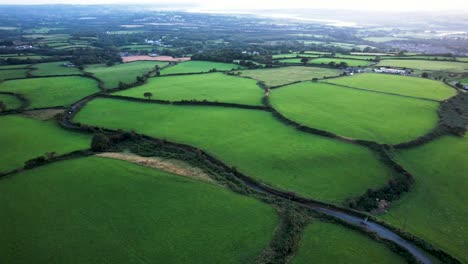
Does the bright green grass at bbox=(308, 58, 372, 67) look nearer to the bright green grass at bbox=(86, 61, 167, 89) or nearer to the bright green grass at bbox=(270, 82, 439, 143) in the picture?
the bright green grass at bbox=(270, 82, 439, 143)

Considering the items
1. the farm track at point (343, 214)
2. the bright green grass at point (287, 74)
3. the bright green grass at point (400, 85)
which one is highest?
the bright green grass at point (400, 85)

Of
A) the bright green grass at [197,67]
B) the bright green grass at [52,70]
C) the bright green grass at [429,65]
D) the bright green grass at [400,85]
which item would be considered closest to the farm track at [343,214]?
the bright green grass at [400,85]

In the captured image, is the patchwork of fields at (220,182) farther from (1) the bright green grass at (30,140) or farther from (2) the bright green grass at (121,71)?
(2) the bright green grass at (121,71)

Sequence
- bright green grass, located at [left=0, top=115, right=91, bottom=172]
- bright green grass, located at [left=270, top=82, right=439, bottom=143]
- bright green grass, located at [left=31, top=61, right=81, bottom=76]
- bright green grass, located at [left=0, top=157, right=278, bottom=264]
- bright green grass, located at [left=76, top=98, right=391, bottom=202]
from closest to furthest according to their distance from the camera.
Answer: bright green grass, located at [left=0, top=157, right=278, bottom=264] < bright green grass, located at [left=76, top=98, right=391, bottom=202] < bright green grass, located at [left=0, top=115, right=91, bottom=172] < bright green grass, located at [left=270, top=82, right=439, bottom=143] < bright green grass, located at [left=31, top=61, right=81, bottom=76]

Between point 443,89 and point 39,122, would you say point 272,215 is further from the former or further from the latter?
point 443,89

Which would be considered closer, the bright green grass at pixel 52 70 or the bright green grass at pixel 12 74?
the bright green grass at pixel 12 74

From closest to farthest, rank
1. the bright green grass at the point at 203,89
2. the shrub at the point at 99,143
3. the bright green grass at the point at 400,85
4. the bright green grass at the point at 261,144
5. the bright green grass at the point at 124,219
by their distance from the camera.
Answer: the bright green grass at the point at 124,219 → the bright green grass at the point at 261,144 → the shrub at the point at 99,143 → the bright green grass at the point at 203,89 → the bright green grass at the point at 400,85

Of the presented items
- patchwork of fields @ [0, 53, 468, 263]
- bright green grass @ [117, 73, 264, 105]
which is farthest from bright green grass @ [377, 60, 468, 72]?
bright green grass @ [117, 73, 264, 105]

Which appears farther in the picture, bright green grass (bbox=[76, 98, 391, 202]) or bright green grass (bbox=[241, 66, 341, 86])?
bright green grass (bbox=[241, 66, 341, 86])
